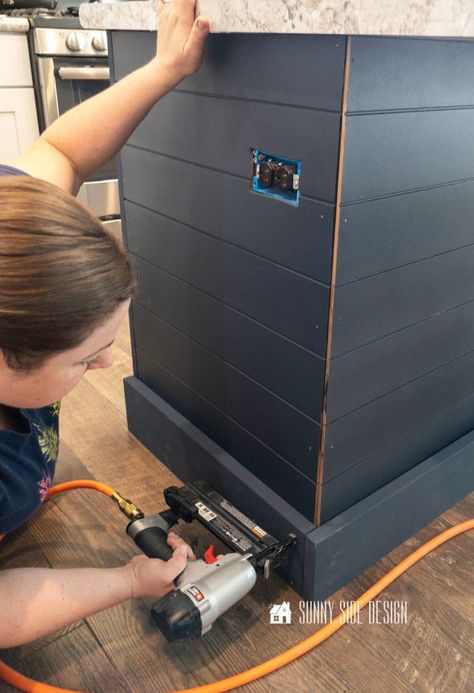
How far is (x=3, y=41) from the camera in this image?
2021 mm

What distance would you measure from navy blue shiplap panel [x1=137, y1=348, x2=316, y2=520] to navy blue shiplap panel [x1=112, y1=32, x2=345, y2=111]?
1.56ft

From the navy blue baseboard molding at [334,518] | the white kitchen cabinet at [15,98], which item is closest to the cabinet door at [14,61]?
the white kitchen cabinet at [15,98]

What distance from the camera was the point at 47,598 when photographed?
763 mm

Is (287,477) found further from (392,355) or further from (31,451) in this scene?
(31,451)

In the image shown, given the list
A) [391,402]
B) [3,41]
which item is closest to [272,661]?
[391,402]

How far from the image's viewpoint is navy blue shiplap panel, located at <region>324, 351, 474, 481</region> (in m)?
0.90

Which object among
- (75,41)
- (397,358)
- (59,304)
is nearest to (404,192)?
(397,358)

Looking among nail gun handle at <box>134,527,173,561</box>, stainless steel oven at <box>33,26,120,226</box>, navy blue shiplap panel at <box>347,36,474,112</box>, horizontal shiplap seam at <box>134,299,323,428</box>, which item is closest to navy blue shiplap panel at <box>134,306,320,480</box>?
horizontal shiplap seam at <box>134,299,323,428</box>

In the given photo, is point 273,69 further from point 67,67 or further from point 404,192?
point 67,67

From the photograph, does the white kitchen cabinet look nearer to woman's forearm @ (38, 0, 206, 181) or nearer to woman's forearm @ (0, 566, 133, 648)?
woman's forearm @ (38, 0, 206, 181)

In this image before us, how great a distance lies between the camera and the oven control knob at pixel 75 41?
6.77ft

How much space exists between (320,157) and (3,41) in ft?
5.69

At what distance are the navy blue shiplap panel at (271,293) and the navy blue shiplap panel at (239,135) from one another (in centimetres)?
5

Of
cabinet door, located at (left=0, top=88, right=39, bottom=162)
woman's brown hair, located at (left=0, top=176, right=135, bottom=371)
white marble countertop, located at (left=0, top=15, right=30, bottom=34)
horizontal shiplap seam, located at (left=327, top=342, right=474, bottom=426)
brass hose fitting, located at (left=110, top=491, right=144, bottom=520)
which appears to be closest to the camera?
woman's brown hair, located at (left=0, top=176, right=135, bottom=371)
